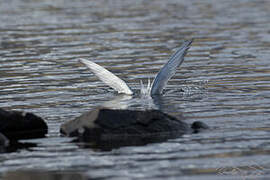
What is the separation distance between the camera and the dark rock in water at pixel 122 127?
10.9 metres

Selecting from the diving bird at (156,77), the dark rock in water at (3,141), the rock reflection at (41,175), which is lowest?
the rock reflection at (41,175)

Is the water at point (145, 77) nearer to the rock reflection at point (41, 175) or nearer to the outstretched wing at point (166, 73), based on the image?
the rock reflection at point (41, 175)

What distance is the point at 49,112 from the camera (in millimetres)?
13125

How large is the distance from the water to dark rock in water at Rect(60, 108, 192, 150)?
35 cm

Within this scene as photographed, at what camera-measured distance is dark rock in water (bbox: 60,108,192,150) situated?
10.9 meters

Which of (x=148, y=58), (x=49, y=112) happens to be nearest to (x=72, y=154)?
(x=49, y=112)

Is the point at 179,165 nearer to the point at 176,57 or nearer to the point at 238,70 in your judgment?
the point at 176,57

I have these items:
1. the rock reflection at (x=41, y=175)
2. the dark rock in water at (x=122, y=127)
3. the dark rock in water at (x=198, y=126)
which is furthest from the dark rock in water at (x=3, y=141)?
the dark rock in water at (x=198, y=126)

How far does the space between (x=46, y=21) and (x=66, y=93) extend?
51.9 feet

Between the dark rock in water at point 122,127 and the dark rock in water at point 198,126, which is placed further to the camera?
the dark rock in water at point 198,126

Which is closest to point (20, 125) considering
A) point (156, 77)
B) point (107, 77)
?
point (107, 77)

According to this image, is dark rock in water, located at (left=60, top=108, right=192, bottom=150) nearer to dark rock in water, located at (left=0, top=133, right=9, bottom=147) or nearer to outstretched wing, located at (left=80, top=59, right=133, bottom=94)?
dark rock in water, located at (left=0, top=133, right=9, bottom=147)

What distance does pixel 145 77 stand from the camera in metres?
17.5

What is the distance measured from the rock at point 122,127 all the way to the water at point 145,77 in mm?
340
